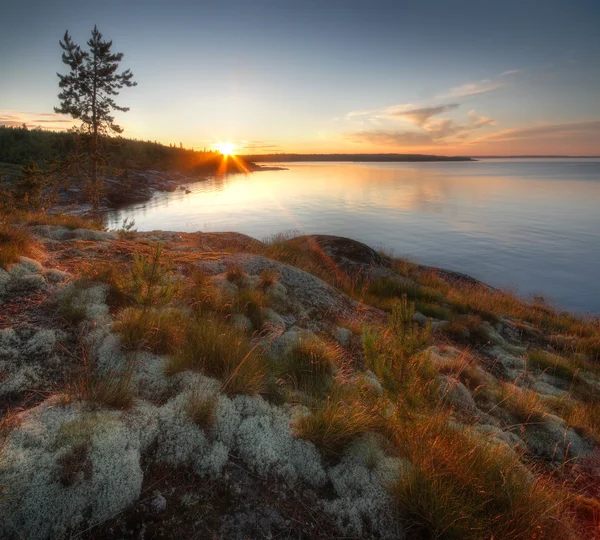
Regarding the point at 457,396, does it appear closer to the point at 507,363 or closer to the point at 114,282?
the point at 507,363

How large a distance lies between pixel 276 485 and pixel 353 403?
122 cm

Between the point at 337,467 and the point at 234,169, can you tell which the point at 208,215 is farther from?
the point at 234,169

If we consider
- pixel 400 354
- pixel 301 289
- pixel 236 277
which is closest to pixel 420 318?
pixel 301 289

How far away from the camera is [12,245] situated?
5305mm

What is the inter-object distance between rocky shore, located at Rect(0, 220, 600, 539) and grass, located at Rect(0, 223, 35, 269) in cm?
4

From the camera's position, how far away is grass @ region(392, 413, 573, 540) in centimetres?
252

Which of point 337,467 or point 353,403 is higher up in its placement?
point 353,403

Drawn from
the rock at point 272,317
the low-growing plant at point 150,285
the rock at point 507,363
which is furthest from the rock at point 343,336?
the rock at point 507,363

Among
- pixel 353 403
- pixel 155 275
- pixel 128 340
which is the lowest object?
pixel 353 403

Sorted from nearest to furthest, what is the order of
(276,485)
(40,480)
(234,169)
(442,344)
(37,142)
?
(40,480) < (276,485) < (442,344) < (37,142) < (234,169)

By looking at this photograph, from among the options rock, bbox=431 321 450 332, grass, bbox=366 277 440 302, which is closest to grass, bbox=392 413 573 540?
rock, bbox=431 321 450 332

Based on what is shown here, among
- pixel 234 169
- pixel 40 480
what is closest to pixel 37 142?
pixel 40 480

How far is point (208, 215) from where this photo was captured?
44.0 meters

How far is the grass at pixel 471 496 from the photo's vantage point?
99.3 inches
